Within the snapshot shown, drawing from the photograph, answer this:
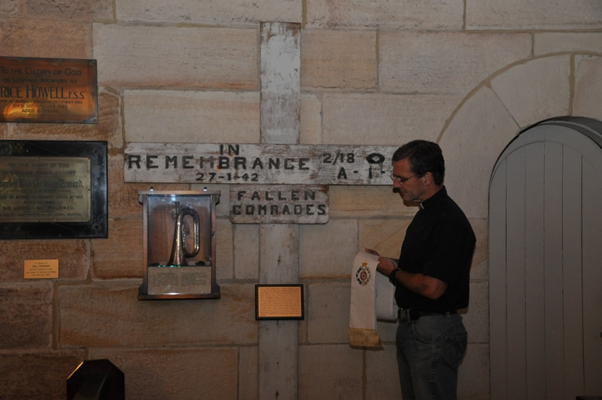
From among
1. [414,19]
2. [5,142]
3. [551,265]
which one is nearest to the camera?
[5,142]

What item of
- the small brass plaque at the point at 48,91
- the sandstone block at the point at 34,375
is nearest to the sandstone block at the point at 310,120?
the small brass plaque at the point at 48,91

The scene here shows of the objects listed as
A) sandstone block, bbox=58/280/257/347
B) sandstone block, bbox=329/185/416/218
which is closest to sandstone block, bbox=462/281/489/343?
sandstone block, bbox=329/185/416/218

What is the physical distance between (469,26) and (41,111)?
2456 mm

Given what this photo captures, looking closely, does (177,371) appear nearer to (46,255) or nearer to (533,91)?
(46,255)

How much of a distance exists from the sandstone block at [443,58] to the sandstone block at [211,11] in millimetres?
590

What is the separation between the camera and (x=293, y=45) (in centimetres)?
341

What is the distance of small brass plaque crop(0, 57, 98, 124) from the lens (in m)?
3.29

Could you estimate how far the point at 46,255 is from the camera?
3322 millimetres

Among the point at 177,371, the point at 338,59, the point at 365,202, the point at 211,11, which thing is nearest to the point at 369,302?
the point at 365,202

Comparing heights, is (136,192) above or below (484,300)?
above

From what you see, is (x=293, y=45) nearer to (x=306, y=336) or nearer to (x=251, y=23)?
(x=251, y=23)

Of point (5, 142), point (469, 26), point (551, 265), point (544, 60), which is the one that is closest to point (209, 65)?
point (5, 142)

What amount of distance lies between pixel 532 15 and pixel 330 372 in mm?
2372

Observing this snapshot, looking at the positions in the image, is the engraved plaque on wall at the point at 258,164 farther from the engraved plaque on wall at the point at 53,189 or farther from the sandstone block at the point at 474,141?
the sandstone block at the point at 474,141
